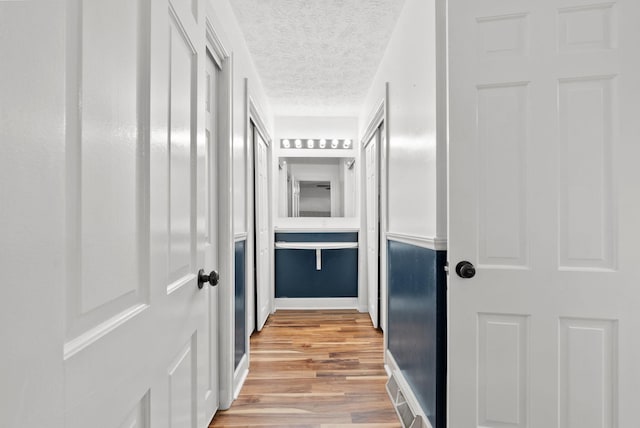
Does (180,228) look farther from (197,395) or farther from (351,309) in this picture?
(351,309)

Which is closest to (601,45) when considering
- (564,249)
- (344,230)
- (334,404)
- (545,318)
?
(564,249)

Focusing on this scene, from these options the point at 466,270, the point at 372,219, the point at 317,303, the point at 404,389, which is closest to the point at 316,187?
the point at 372,219

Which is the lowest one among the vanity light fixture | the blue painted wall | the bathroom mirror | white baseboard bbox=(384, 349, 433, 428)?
white baseboard bbox=(384, 349, 433, 428)

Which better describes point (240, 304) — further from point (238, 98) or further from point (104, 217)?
point (104, 217)

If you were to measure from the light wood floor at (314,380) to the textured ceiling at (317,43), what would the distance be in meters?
2.31

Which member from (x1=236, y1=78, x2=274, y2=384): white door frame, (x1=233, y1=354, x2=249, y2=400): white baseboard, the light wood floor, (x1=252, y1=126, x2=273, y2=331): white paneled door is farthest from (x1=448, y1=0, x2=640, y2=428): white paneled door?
(x1=252, y1=126, x2=273, y2=331): white paneled door

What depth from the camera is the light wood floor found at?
1962mm

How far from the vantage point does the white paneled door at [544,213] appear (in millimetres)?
1283

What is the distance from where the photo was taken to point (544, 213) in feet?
4.39

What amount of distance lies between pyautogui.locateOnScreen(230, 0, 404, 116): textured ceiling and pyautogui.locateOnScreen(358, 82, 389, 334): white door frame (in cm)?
36

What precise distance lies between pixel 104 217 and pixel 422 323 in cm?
156

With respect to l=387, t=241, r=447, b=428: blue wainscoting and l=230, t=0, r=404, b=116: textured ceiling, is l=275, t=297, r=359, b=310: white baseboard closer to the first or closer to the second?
l=387, t=241, r=447, b=428: blue wainscoting

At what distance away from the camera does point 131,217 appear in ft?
2.23

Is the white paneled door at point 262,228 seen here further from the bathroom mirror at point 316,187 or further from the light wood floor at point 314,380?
the bathroom mirror at point 316,187
